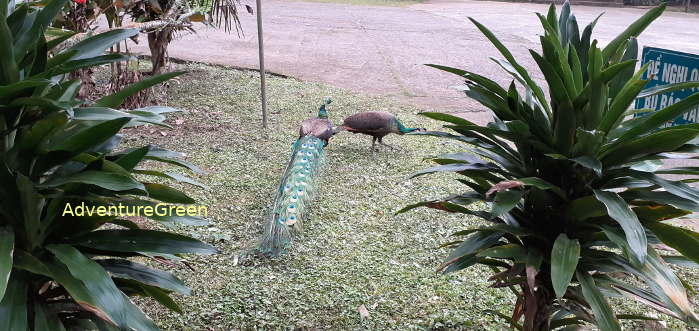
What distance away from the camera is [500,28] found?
13.2 metres

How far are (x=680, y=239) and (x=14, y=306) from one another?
167 cm

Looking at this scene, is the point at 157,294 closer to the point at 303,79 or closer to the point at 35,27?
the point at 35,27

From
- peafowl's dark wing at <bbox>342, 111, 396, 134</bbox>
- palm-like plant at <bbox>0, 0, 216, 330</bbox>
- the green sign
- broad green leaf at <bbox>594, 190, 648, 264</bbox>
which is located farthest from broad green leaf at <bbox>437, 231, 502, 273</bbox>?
peafowl's dark wing at <bbox>342, 111, 396, 134</bbox>

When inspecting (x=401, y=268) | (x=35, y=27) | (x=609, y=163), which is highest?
(x=35, y=27)

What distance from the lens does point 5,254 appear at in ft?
4.56

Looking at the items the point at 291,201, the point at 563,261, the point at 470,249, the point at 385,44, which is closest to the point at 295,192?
the point at 291,201

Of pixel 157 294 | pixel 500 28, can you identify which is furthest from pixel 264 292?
pixel 500 28

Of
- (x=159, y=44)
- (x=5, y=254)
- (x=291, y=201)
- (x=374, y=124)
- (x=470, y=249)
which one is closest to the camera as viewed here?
(x=5, y=254)

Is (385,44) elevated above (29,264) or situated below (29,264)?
below

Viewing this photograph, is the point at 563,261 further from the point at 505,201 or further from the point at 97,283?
the point at 97,283

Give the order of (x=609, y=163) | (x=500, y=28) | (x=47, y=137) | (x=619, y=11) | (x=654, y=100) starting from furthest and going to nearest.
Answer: (x=619, y=11), (x=500, y=28), (x=654, y=100), (x=609, y=163), (x=47, y=137)

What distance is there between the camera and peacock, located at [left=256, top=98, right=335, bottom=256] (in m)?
3.17

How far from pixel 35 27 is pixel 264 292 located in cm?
165

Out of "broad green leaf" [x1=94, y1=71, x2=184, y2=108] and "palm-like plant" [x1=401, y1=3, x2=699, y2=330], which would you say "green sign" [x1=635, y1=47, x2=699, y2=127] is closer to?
"palm-like plant" [x1=401, y1=3, x2=699, y2=330]
